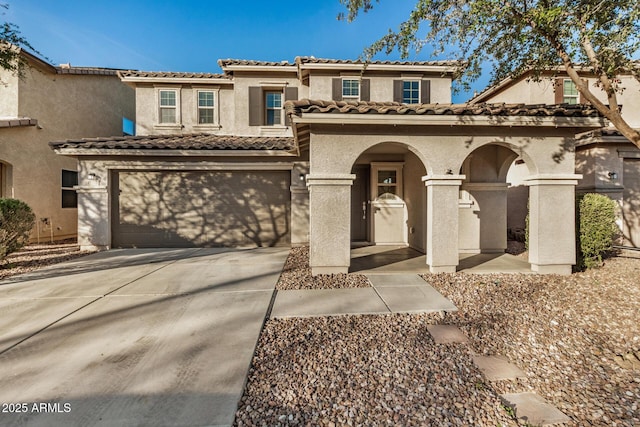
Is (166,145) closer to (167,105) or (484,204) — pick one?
(167,105)

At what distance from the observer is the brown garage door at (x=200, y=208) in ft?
29.4

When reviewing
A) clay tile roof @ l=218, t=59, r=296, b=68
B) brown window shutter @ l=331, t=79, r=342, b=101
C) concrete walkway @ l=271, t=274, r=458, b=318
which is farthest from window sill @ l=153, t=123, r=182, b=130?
concrete walkway @ l=271, t=274, r=458, b=318

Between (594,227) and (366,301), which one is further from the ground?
(594,227)

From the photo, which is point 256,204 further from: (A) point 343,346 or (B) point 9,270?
(A) point 343,346

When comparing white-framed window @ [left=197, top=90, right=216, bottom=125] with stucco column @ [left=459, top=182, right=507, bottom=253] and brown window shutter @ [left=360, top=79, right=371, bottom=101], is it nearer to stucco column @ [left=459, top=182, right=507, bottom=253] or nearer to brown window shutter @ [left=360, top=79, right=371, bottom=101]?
brown window shutter @ [left=360, top=79, right=371, bottom=101]

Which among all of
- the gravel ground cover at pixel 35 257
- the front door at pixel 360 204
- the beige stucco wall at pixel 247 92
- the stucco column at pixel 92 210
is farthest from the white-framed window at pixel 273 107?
the gravel ground cover at pixel 35 257

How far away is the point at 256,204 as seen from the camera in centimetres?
924

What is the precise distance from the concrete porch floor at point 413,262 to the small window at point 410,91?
5.89 metres

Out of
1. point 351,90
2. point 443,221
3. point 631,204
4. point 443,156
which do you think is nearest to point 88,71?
point 351,90

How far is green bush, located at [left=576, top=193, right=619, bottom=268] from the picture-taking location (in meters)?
5.66

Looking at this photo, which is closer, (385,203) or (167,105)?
(385,203)

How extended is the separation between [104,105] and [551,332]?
689 inches

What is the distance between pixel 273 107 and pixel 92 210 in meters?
7.21

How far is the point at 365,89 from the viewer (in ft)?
34.1
